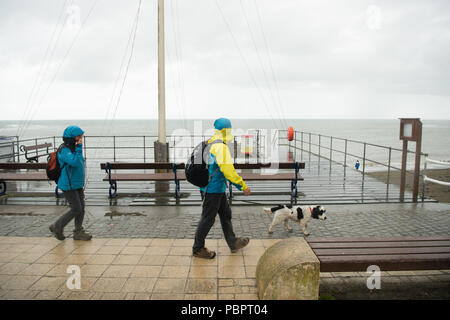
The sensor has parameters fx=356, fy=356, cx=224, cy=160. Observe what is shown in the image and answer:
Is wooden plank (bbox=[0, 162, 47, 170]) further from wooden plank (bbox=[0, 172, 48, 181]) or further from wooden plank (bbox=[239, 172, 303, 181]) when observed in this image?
wooden plank (bbox=[239, 172, 303, 181])

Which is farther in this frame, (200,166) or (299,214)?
(299,214)

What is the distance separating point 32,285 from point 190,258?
67.3 inches

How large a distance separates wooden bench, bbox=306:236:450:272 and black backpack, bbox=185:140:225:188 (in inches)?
54.1

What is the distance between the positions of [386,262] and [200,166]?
215cm

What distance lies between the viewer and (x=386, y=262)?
3.21 meters

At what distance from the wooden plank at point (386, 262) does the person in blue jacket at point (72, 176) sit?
3317 mm

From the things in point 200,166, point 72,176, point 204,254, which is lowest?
point 204,254

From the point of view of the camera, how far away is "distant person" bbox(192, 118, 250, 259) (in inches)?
160

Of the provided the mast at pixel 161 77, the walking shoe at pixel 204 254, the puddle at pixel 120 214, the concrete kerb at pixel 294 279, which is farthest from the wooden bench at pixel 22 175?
the concrete kerb at pixel 294 279

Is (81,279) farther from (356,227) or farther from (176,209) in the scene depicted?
(356,227)

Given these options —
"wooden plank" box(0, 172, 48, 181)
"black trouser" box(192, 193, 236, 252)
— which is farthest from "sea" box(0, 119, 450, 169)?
"black trouser" box(192, 193, 236, 252)

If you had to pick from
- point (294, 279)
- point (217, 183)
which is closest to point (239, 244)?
point (217, 183)

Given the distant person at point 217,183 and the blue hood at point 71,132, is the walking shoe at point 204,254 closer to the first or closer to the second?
the distant person at point 217,183

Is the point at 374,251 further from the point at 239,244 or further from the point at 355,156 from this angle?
the point at 355,156
